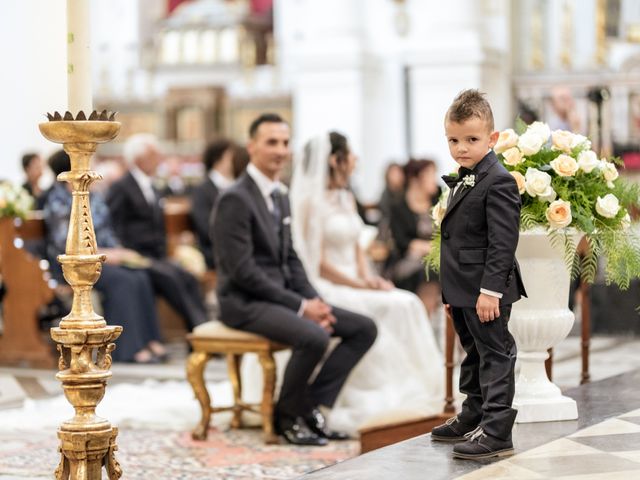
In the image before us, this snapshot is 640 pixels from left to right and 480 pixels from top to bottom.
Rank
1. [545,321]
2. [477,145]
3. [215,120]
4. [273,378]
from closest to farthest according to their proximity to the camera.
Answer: [477,145] → [545,321] → [273,378] → [215,120]

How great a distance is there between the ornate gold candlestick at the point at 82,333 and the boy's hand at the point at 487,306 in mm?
1211

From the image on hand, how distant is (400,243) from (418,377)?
2848 mm

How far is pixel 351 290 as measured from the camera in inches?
296

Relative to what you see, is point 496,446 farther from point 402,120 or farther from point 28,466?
point 402,120

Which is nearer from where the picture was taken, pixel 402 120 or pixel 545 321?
pixel 545 321

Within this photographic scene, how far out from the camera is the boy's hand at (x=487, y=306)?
4602 mm

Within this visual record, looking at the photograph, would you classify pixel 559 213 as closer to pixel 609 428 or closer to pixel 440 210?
pixel 440 210

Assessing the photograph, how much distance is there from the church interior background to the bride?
0.76m

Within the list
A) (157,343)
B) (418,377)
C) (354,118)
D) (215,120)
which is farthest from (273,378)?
(215,120)

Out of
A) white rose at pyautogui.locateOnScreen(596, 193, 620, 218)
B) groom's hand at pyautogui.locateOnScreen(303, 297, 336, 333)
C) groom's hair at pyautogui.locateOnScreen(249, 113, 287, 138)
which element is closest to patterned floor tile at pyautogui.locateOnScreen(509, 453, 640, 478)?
white rose at pyautogui.locateOnScreen(596, 193, 620, 218)

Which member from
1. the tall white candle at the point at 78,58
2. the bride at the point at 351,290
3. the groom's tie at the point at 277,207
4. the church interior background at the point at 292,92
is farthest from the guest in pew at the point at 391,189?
the tall white candle at the point at 78,58

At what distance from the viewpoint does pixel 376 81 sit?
15.9 meters

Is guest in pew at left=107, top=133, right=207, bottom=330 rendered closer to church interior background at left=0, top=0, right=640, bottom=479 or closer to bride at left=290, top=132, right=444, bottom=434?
church interior background at left=0, top=0, right=640, bottom=479

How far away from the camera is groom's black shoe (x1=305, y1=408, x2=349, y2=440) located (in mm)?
6598
